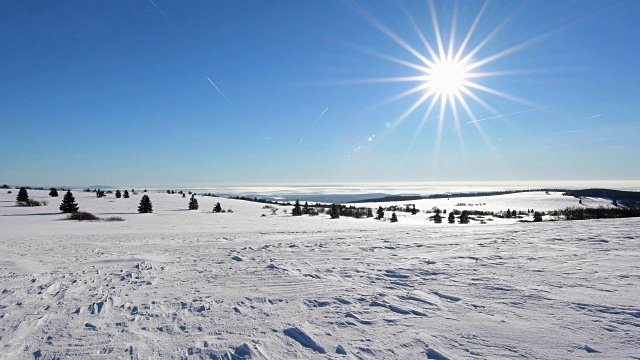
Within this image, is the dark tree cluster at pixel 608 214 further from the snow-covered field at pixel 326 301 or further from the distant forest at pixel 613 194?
the distant forest at pixel 613 194

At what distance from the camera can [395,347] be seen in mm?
3203

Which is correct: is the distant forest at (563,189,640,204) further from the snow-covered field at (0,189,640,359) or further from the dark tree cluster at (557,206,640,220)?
the snow-covered field at (0,189,640,359)

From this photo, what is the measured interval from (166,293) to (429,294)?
4037 mm

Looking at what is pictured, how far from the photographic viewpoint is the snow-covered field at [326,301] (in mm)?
3209

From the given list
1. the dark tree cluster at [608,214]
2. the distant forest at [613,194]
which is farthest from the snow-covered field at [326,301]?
the distant forest at [613,194]

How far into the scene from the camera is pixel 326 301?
453 cm

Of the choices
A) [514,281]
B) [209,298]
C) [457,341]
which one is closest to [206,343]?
[209,298]

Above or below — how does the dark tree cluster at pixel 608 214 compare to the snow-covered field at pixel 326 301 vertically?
above

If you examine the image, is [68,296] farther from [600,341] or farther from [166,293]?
[600,341]

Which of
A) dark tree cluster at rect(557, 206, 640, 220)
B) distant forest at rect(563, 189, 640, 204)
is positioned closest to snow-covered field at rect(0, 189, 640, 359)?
dark tree cluster at rect(557, 206, 640, 220)

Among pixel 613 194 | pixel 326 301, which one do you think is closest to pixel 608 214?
pixel 326 301

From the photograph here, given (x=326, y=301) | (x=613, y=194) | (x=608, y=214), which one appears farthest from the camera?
(x=613, y=194)

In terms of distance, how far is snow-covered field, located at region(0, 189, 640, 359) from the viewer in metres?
3.21

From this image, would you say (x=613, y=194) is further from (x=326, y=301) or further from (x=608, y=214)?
(x=326, y=301)
